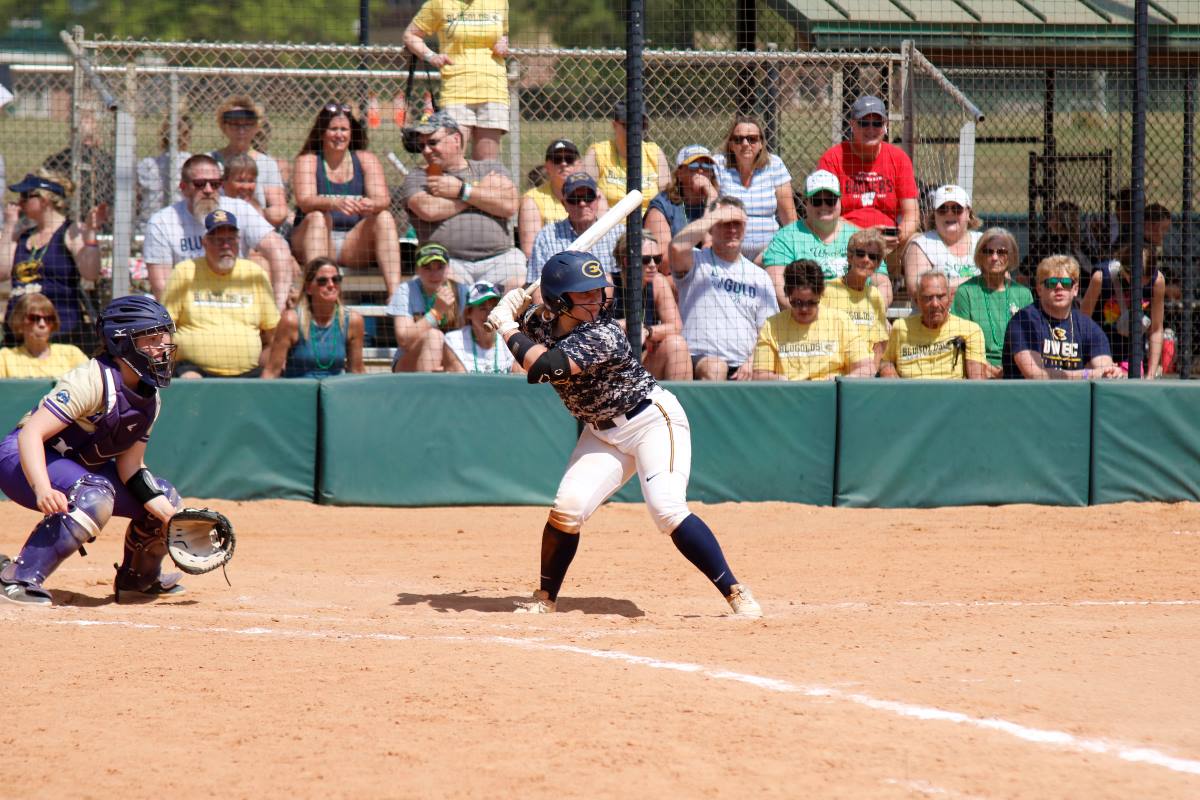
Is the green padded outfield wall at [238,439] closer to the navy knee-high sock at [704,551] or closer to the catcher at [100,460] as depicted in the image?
the catcher at [100,460]

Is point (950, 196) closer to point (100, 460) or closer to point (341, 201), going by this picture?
point (341, 201)

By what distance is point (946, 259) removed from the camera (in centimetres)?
957

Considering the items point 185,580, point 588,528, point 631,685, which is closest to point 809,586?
point 588,528

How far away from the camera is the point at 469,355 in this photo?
938cm

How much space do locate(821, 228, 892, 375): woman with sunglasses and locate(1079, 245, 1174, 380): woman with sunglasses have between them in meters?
1.62

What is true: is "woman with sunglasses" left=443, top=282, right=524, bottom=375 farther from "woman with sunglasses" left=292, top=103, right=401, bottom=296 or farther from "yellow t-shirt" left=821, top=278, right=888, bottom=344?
"yellow t-shirt" left=821, top=278, right=888, bottom=344

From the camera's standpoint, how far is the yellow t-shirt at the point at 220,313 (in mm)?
8945

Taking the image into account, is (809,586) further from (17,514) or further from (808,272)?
(17,514)

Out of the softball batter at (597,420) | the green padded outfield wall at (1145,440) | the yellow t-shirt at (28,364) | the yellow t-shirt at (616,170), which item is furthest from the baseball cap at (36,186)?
the green padded outfield wall at (1145,440)

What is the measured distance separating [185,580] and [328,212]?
343cm

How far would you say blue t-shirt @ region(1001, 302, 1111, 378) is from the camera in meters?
9.30

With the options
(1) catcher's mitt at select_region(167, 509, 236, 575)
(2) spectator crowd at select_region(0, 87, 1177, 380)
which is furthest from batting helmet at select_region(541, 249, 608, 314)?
(2) spectator crowd at select_region(0, 87, 1177, 380)

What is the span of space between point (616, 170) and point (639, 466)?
4.27 metres

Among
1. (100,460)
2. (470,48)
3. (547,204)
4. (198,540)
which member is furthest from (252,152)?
(198,540)
